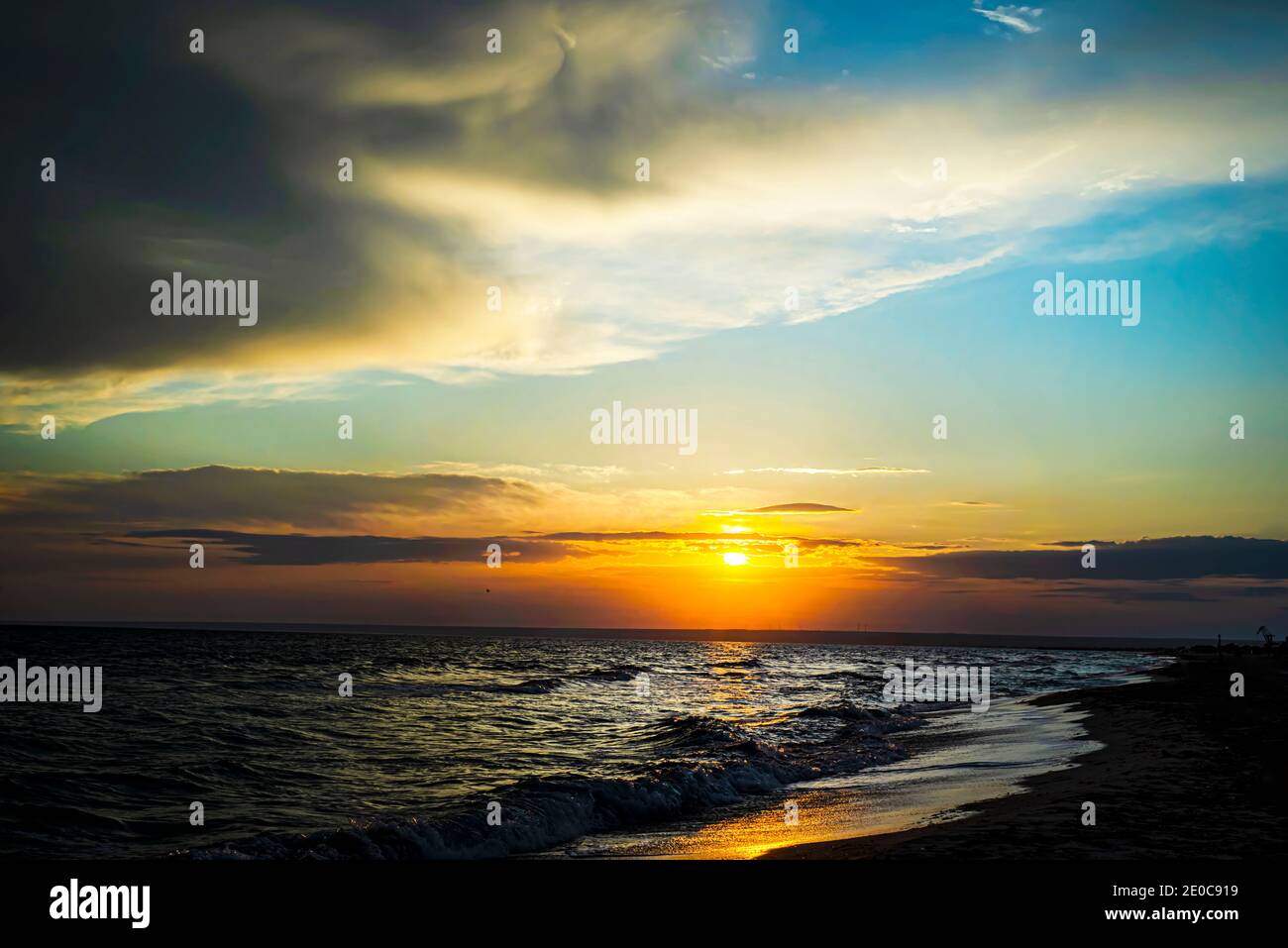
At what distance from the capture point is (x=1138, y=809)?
13.8 metres

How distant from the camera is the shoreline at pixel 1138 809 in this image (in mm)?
11305

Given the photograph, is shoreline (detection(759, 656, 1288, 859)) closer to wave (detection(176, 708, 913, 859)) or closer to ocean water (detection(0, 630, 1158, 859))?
ocean water (detection(0, 630, 1158, 859))

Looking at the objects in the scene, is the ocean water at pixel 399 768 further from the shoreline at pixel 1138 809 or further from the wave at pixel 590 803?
the shoreline at pixel 1138 809

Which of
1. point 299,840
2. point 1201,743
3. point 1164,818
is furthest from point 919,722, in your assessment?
point 299,840

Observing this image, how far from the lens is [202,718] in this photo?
103 ft

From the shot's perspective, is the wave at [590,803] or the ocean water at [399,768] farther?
the ocean water at [399,768]

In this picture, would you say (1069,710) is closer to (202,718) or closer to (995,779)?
(995,779)

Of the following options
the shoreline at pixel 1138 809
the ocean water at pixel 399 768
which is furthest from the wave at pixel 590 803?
the shoreline at pixel 1138 809

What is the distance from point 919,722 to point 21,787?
32.2 metres

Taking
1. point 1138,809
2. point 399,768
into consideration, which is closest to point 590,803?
point 399,768

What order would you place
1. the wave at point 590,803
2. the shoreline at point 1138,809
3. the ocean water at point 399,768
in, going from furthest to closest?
the ocean water at point 399,768 → the wave at point 590,803 → the shoreline at point 1138,809

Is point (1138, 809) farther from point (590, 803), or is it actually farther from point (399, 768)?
point (399, 768)

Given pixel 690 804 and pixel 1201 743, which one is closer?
pixel 690 804
